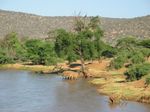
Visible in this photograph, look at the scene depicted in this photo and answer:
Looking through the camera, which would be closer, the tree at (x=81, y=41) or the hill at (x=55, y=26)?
the tree at (x=81, y=41)

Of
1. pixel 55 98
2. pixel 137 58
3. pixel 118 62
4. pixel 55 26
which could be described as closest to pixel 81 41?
pixel 118 62

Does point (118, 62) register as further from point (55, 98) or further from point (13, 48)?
point (13, 48)

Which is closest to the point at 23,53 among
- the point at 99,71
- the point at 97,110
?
the point at 99,71

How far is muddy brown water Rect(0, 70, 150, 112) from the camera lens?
37.8 meters

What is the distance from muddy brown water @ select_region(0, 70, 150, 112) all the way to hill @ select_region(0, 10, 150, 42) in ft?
338

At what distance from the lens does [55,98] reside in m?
44.8

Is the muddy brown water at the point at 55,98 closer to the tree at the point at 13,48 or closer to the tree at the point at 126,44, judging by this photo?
the tree at the point at 126,44

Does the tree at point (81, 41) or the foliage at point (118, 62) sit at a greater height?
the tree at point (81, 41)

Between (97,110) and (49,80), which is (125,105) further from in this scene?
(49,80)

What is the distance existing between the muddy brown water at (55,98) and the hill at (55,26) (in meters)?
103

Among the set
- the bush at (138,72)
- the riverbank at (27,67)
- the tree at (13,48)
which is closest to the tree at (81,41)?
the riverbank at (27,67)

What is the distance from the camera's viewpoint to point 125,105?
3922 centimetres

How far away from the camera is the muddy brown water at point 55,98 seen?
37812mm

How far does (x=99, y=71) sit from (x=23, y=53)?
3311 centimetres
